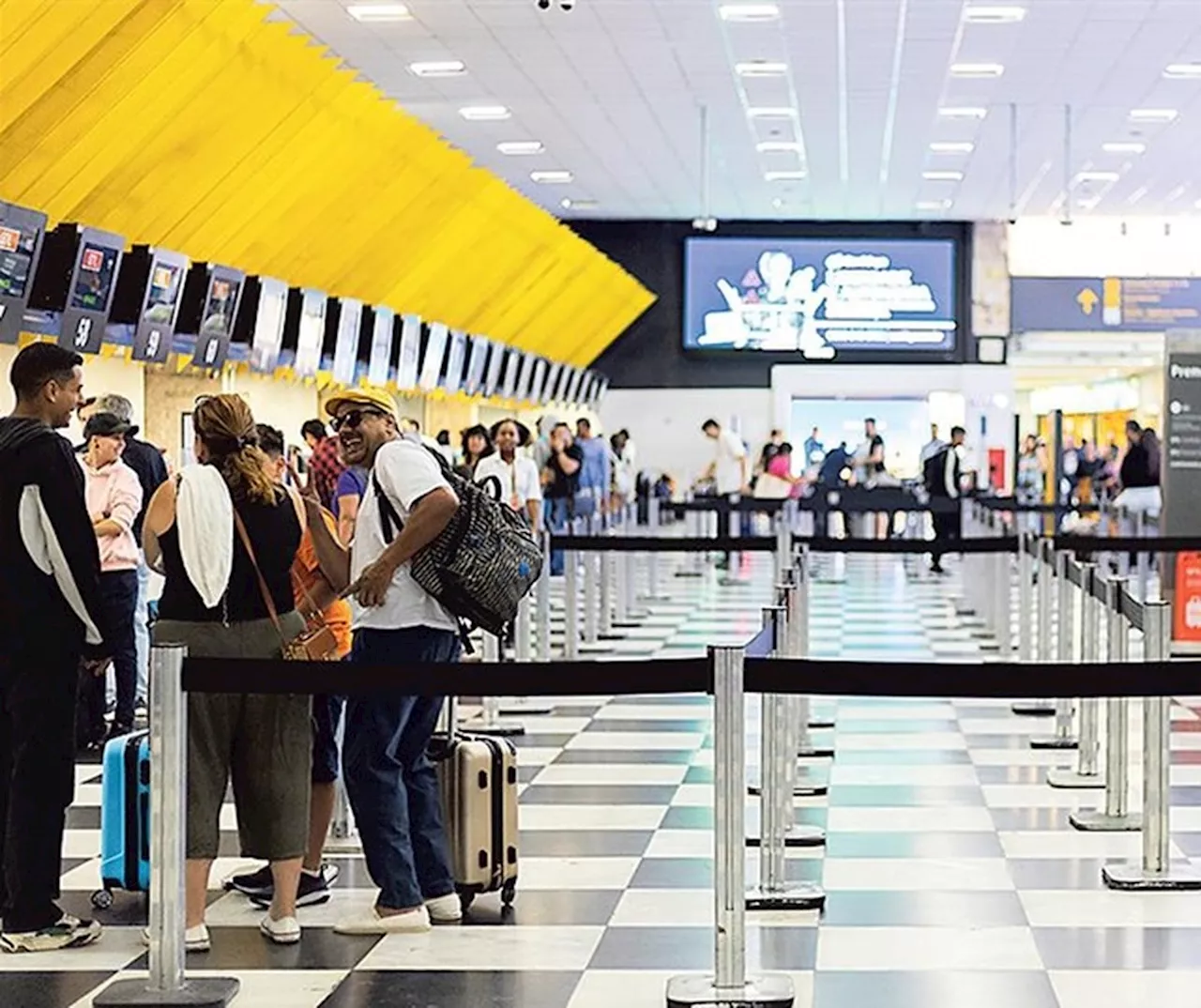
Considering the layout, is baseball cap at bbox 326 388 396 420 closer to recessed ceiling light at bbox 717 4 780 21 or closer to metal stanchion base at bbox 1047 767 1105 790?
metal stanchion base at bbox 1047 767 1105 790

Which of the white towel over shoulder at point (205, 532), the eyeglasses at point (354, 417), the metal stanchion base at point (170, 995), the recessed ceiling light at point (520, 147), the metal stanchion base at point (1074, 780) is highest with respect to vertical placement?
the recessed ceiling light at point (520, 147)

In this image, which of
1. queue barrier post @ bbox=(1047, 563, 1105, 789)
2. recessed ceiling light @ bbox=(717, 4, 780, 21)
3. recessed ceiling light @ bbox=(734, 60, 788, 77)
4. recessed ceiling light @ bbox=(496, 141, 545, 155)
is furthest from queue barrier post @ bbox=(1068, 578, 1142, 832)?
recessed ceiling light @ bbox=(496, 141, 545, 155)

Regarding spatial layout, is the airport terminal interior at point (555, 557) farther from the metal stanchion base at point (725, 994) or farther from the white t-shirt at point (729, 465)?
the white t-shirt at point (729, 465)

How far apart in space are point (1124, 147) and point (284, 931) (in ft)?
75.1

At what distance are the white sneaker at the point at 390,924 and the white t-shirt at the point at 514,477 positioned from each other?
8.88 metres

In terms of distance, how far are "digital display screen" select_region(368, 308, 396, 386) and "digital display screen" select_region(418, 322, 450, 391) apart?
171 cm

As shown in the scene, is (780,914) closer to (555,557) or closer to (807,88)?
(555,557)

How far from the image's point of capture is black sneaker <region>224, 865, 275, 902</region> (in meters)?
6.75

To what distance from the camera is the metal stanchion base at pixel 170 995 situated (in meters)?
5.43

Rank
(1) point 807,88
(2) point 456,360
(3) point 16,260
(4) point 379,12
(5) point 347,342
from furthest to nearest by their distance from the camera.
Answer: (1) point 807,88, (2) point 456,360, (4) point 379,12, (5) point 347,342, (3) point 16,260

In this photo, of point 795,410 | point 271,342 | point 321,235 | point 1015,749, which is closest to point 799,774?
point 1015,749

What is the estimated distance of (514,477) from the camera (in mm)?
15414

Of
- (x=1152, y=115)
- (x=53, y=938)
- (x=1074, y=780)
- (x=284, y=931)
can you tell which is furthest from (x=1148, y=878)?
(x=1152, y=115)

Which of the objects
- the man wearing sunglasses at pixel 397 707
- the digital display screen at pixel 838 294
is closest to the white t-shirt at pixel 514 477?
the man wearing sunglasses at pixel 397 707
